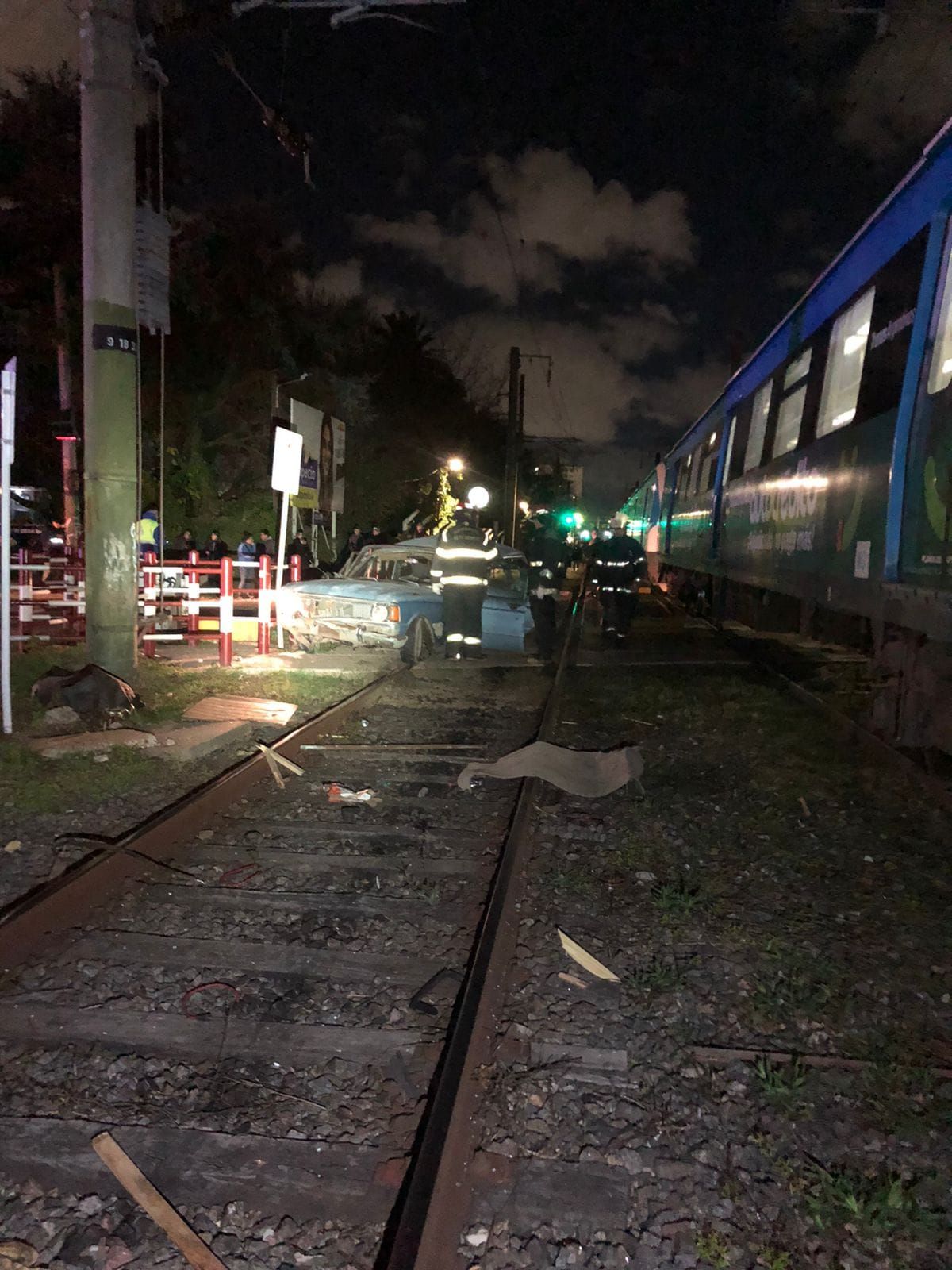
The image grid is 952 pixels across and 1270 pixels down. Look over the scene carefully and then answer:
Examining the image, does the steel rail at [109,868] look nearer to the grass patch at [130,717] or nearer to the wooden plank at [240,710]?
the grass patch at [130,717]

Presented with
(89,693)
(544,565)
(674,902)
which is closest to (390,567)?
→ (89,693)

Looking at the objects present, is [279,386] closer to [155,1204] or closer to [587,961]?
[587,961]

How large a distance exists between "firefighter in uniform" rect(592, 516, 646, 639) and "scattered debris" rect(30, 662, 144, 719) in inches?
314

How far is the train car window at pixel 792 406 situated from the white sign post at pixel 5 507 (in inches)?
288

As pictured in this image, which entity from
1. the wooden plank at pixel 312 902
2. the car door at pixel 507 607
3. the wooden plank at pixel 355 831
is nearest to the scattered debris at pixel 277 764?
the wooden plank at pixel 355 831

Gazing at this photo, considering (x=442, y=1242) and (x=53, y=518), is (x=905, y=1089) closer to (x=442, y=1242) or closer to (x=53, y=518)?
(x=442, y=1242)

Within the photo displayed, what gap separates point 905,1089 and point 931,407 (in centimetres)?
431

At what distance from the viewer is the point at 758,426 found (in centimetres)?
1193

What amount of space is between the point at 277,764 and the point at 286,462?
7.05 metres

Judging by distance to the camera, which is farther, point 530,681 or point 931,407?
point 530,681

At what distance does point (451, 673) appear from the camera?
37.8 feet

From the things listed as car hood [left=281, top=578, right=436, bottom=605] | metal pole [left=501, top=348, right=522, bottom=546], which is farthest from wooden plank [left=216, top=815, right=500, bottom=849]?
metal pole [left=501, top=348, right=522, bottom=546]

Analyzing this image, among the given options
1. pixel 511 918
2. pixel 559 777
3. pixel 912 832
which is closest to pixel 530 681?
pixel 559 777

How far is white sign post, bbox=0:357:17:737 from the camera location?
7.03m
